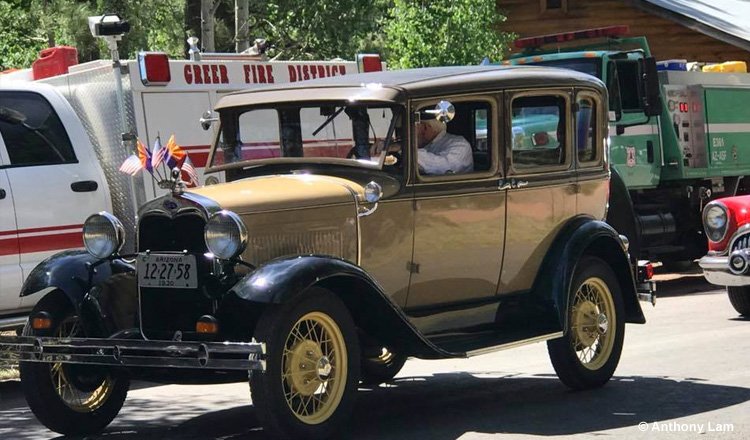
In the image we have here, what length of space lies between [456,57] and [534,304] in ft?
39.7

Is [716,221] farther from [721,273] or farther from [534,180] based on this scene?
[534,180]

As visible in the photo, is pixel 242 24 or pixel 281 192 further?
pixel 242 24

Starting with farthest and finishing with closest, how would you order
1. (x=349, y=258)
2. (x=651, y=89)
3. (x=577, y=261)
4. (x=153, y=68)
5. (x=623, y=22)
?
(x=623, y=22)
(x=651, y=89)
(x=153, y=68)
(x=577, y=261)
(x=349, y=258)

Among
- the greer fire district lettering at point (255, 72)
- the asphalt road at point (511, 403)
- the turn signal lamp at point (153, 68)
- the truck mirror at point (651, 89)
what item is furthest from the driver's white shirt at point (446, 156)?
the truck mirror at point (651, 89)

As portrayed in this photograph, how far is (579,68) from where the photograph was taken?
1535 centimetres

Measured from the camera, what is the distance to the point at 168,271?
7.05m

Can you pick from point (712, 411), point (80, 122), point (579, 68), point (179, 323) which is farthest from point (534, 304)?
point (579, 68)

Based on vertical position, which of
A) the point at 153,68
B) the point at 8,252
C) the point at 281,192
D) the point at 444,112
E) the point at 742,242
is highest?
the point at 153,68

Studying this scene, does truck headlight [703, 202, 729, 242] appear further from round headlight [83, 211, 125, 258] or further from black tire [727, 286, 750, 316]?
round headlight [83, 211, 125, 258]

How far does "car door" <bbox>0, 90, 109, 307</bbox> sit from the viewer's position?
10.0 meters

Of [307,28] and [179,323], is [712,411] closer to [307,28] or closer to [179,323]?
[179,323]

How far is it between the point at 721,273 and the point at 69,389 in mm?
6146

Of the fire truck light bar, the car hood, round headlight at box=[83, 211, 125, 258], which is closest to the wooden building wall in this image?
the fire truck light bar

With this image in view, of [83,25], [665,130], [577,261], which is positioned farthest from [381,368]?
[83,25]
